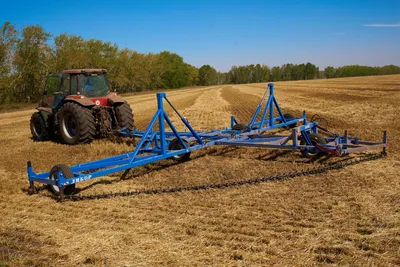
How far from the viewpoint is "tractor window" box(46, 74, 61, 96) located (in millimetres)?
10327

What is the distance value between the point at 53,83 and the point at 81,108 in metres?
1.94

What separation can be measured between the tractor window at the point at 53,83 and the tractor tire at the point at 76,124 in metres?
0.97

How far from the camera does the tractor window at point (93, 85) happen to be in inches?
397

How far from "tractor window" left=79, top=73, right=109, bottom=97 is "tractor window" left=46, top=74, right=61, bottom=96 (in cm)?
80

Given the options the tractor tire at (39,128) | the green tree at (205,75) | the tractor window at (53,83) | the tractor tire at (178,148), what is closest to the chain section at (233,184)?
the tractor tire at (178,148)

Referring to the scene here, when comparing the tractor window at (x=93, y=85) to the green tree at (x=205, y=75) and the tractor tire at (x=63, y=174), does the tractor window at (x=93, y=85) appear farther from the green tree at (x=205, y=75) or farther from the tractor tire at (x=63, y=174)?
the green tree at (x=205, y=75)

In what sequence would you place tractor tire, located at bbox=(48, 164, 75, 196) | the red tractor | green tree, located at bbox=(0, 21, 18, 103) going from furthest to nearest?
green tree, located at bbox=(0, 21, 18, 103) < the red tractor < tractor tire, located at bbox=(48, 164, 75, 196)

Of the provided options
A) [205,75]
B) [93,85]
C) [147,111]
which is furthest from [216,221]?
[205,75]

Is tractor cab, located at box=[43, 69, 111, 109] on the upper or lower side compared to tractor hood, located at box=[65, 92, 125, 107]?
Result: upper

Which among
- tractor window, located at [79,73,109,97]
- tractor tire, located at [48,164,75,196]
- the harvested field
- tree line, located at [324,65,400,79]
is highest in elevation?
tree line, located at [324,65,400,79]

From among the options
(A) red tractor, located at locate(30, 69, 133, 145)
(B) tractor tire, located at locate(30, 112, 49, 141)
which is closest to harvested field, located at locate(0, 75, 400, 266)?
(A) red tractor, located at locate(30, 69, 133, 145)

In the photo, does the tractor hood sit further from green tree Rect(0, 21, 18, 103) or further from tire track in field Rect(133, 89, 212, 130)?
green tree Rect(0, 21, 18, 103)

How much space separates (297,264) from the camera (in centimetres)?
337

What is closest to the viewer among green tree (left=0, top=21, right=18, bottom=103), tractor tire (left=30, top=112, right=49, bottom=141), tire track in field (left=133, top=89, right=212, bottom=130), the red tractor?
the red tractor
